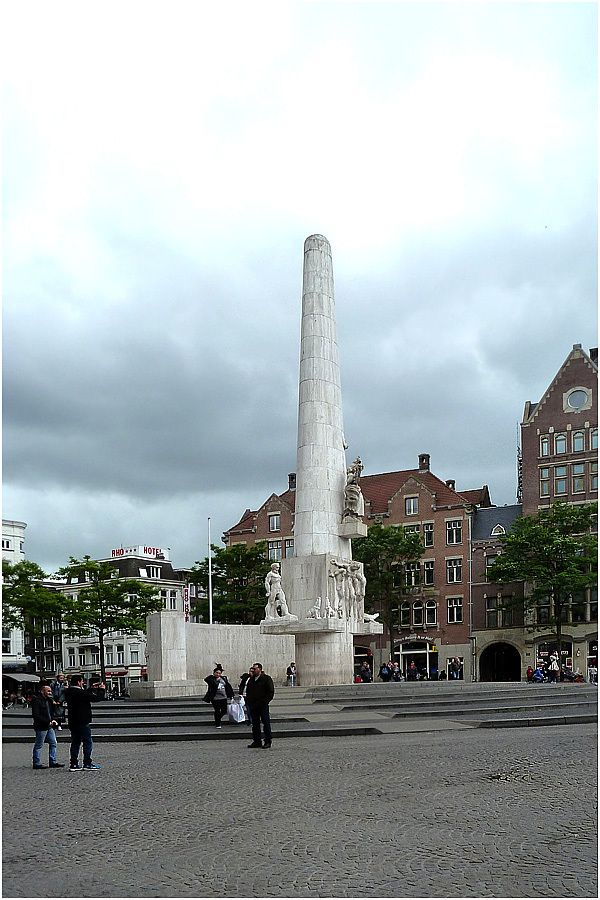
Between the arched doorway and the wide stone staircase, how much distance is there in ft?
109

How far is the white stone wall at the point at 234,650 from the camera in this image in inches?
1313

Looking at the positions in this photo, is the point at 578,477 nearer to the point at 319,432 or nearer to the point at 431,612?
the point at 431,612

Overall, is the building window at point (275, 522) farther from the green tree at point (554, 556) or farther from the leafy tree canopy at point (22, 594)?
the leafy tree canopy at point (22, 594)

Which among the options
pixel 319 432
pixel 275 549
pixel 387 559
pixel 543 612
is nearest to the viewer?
pixel 319 432

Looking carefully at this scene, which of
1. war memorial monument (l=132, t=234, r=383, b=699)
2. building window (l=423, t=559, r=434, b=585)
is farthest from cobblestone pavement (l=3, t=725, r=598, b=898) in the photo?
building window (l=423, t=559, r=434, b=585)

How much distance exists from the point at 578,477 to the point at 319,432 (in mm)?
33080

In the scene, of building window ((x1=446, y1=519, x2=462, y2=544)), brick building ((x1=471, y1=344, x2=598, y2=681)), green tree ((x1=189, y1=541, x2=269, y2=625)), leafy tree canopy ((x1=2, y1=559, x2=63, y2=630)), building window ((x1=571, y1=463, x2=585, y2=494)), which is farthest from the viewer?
building window ((x1=446, y1=519, x2=462, y2=544))

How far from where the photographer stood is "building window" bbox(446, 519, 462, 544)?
214 ft

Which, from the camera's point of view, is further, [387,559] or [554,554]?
[387,559]

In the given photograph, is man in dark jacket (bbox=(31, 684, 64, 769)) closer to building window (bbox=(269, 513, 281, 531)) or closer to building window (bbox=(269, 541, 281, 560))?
building window (bbox=(269, 541, 281, 560))

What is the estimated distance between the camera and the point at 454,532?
65562 mm

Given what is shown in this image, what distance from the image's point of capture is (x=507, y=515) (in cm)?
6581

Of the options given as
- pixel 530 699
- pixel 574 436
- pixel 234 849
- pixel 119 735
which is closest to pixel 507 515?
pixel 574 436

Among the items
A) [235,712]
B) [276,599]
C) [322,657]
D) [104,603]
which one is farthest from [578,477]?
[235,712]
